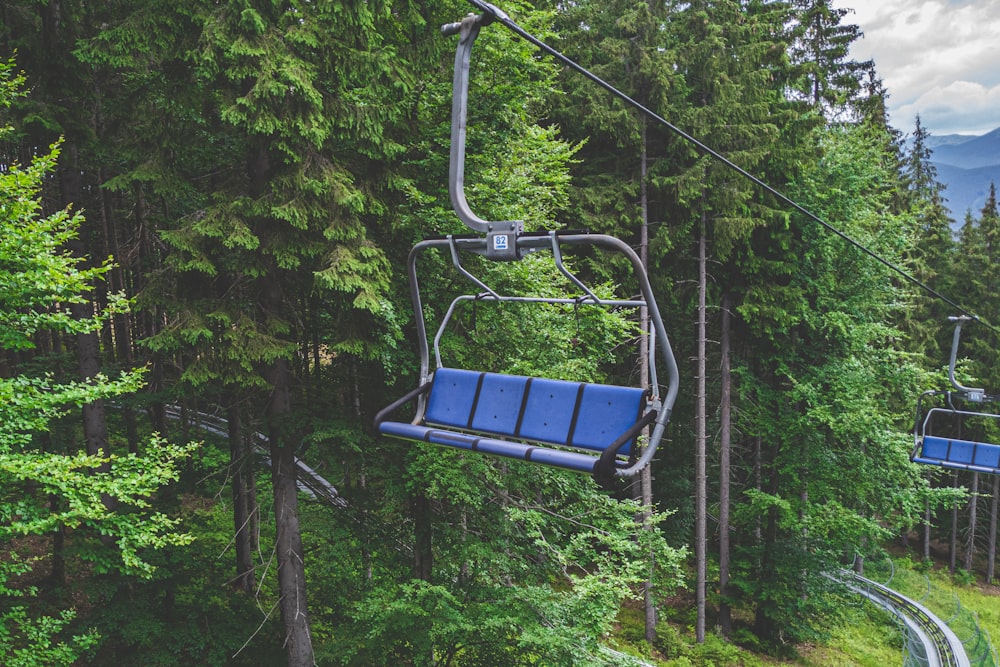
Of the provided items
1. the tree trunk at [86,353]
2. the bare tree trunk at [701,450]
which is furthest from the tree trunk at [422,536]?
the bare tree trunk at [701,450]

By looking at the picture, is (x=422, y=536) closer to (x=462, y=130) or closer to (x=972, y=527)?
(x=462, y=130)

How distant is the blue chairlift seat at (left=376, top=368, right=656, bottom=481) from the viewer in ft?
10.9

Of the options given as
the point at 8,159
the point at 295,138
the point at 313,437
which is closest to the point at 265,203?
the point at 295,138

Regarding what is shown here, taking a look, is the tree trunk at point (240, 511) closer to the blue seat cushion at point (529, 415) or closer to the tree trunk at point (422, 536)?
the tree trunk at point (422, 536)

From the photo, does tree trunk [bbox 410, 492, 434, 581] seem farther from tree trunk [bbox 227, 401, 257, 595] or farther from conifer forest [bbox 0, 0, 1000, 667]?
A: tree trunk [bbox 227, 401, 257, 595]

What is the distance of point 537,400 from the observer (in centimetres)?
385

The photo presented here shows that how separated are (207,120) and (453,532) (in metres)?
6.17

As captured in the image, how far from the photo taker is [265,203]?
674 cm

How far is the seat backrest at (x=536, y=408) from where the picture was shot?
11.6ft

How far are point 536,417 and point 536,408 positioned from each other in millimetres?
59

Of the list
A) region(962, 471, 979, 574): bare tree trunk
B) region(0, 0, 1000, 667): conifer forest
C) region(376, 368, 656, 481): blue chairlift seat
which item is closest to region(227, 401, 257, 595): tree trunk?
region(0, 0, 1000, 667): conifer forest

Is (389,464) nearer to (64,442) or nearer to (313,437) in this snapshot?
(313,437)

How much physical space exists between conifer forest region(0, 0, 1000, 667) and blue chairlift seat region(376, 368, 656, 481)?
2.09 meters

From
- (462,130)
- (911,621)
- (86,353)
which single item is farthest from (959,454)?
(86,353)
